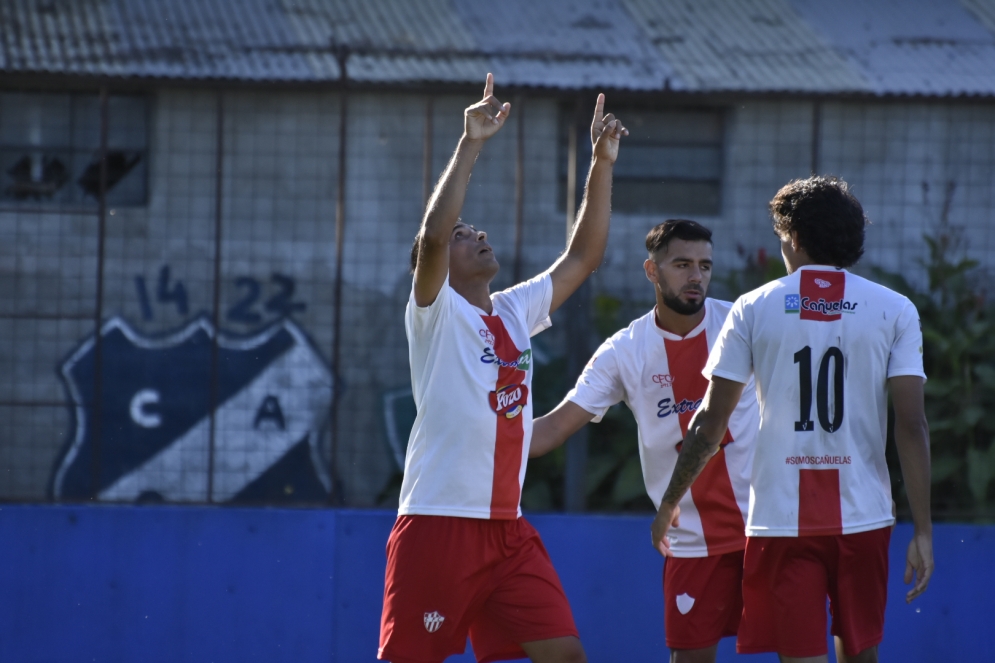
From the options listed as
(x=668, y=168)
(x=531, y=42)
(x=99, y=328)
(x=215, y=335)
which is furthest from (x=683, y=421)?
(x=531, y=42)

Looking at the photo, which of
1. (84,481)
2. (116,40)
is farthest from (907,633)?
(116,40)

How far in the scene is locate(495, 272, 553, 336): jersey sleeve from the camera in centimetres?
428

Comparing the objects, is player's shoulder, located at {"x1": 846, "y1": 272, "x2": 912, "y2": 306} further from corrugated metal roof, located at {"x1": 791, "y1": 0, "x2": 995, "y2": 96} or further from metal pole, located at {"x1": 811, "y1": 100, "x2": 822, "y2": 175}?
corrugated metal roof, located at {"x1": 791, "y1": 0, "x2": 995, "y2": 96}

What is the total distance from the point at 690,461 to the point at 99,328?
3.94 meters

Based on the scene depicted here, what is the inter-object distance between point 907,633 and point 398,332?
3484mm

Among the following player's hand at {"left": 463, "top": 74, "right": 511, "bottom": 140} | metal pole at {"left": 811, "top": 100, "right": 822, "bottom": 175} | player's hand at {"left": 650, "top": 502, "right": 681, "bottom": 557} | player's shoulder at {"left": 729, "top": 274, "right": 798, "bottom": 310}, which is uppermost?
Answer: metal pole at {"left": 811, "top": 100, "right": 822, "bottom": 175}

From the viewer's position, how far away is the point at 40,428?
6.32 metres

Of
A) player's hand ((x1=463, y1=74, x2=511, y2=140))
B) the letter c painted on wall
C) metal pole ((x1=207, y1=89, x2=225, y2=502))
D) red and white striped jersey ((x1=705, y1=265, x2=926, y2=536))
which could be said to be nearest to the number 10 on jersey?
red and white striped jersey ((x1=705, y1=265, x2=926, y2=536))

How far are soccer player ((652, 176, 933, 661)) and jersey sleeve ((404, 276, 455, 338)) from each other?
3.36 ft

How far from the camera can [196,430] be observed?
6.33 meters

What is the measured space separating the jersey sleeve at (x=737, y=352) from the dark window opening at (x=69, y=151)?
18.5 feet

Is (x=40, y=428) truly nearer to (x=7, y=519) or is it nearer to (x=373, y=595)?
(x=7, y=519)

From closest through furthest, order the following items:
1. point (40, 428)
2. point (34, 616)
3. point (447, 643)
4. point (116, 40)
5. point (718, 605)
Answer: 1. point (447, 643)
2. point (718, 605)
3. point (34, 616)
4. point (40, 428)
5. point (116, 40)

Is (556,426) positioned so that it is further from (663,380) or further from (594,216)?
(594,216)
